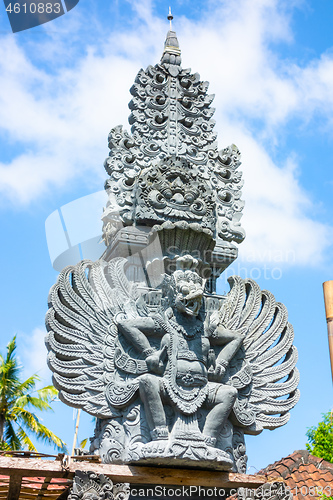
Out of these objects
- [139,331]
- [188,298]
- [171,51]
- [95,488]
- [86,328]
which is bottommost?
[95,488]

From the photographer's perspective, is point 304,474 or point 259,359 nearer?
point 259,359

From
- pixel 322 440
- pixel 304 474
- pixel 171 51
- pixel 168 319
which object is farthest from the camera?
pixel 322 440

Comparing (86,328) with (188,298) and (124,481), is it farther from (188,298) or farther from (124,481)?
(124,481)

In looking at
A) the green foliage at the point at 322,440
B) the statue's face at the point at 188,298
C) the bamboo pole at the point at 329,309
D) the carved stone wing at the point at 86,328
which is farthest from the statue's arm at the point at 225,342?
the green foliage at the point at 322,440

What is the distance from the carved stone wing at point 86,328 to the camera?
6480mm

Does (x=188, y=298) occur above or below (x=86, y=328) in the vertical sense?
above

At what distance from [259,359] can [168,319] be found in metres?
1.35

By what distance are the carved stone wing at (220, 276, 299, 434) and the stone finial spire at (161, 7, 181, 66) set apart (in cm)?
346

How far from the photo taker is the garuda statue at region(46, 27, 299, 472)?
250 inches

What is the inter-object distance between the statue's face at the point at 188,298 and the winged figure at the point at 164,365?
0.01 meters

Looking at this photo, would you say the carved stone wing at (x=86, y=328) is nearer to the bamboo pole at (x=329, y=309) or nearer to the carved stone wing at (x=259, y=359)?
the carved stone wing at (x=259, y=359)

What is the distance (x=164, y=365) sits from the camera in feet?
21.2

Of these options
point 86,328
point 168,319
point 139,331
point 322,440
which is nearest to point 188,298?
point 168,319

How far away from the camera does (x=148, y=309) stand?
22.4 ft
